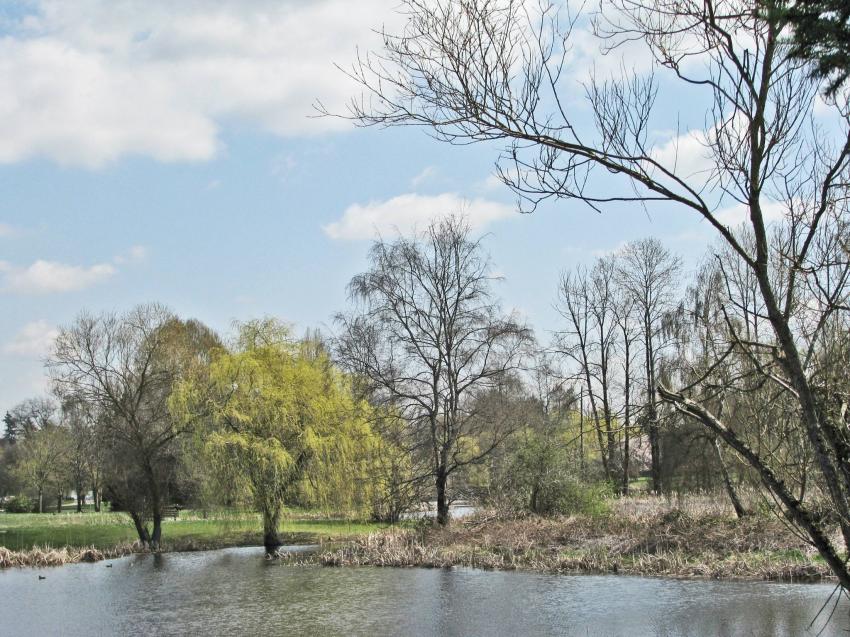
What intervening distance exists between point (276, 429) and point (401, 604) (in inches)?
449

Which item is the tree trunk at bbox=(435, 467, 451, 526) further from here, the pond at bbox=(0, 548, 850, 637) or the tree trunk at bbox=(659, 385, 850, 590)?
the tree trunk at bbox=(659, 385, 850, 590)

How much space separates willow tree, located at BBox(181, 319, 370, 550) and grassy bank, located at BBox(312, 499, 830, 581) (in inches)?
126

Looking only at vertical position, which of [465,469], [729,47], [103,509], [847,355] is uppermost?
[729,47]

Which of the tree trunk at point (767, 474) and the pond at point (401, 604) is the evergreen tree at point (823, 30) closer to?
the tree trunk at point (767, 474)

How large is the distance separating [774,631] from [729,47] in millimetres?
10127

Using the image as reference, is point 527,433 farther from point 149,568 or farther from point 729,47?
point 729,47

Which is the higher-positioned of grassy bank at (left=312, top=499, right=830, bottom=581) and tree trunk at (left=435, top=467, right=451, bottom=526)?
tree trunk at (left=435, top=467, right=451, bottom=526)

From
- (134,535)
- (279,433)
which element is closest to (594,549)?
(279,433)

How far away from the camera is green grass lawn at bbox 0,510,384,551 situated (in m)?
27.6

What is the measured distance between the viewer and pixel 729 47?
13.9 ft

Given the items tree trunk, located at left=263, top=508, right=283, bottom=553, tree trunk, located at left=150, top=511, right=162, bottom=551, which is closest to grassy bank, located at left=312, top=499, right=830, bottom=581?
tree trunk, located at left=263, top=508, right=283, bottom=553

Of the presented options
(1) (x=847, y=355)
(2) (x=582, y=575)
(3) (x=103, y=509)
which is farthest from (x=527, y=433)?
(3) (x=103, y=509)

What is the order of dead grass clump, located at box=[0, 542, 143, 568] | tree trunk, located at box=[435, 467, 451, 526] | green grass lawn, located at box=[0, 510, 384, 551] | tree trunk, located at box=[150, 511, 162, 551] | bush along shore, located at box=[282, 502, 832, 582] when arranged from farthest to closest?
tree trunk, located at box=[150, 511, 162, 551]
green grass lawn, located at box=[0, 510, 384, 551]
dead grass clump, located at box=[0, 542, 143, 568]
tree trunk, located at box=[435, 467, 451, 526]
bush along shore, located at box=[282, 502, 832, 582]

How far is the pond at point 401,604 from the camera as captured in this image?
12969 mm
